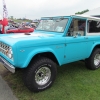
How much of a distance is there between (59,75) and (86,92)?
1.17 metres

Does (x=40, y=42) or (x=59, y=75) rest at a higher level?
(x=40, y=42)

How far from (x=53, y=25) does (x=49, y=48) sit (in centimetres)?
115

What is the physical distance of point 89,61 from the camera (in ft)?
15.3

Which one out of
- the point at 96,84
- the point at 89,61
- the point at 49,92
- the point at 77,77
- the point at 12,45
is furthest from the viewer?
the point at 89,61

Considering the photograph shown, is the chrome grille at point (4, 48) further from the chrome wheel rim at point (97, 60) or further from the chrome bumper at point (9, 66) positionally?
the chrome wheel rim at point (97, 60)

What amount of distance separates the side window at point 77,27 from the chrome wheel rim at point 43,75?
3.88 feet

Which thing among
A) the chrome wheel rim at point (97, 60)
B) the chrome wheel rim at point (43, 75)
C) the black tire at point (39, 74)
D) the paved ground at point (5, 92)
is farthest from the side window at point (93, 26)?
the paved ground at point (5, 92)

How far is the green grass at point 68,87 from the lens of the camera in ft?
10.3

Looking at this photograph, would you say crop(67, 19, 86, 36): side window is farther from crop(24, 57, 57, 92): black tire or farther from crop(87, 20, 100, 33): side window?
crop(24, 57, 57, 92): black tire

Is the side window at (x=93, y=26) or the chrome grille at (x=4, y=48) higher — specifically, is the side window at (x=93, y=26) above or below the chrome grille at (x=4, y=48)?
above

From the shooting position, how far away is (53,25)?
13.5ft

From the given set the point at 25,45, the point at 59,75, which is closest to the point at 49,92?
the point at 59,75

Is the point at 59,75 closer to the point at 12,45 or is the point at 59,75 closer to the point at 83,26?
the point at 83,26

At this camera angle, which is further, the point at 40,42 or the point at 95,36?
the point at 95,36
